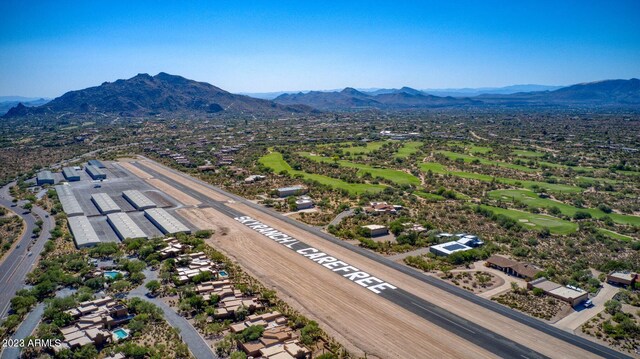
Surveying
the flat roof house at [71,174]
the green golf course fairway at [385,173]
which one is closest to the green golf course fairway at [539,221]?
the green golf course fairway at [385,173]

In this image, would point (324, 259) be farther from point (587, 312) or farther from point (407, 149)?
point (407, 149)

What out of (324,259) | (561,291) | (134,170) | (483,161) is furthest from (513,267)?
(134,170)

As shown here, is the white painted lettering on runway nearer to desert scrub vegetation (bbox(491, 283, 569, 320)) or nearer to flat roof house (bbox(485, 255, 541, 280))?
desert scrub vegetation (bbox(491, 283, 569, 320))

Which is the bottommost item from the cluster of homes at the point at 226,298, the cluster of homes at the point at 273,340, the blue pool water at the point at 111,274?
the cluster of homes at the point at 273,340

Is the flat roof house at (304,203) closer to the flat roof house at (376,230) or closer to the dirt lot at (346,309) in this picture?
the flat roof house at (376,230)

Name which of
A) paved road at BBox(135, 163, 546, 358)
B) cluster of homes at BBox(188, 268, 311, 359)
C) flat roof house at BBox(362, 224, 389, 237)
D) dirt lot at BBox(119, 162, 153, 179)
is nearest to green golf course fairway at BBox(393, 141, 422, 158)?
flat roof house at BBox(362, 224, 389, 237)

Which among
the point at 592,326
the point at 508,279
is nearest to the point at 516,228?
the point at 508,279
